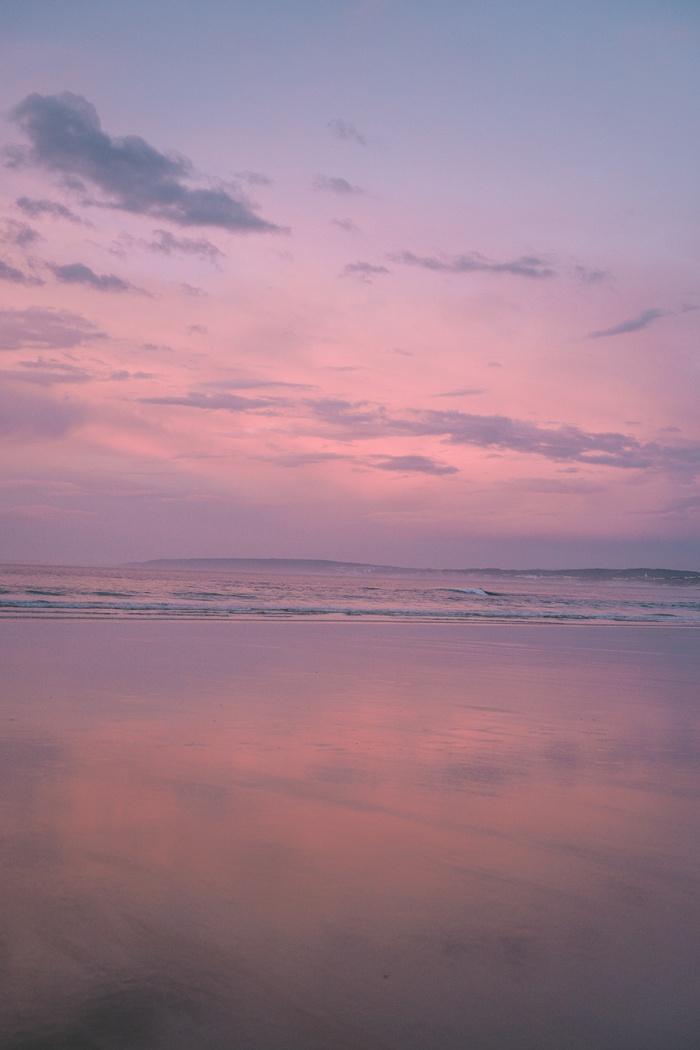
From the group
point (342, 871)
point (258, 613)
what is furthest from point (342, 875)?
point (258, 613)

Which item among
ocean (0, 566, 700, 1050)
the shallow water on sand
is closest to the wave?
ocean (0, 566, 700, 1050)

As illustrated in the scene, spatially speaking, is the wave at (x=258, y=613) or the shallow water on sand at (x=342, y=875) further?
the wave at (x=258, y=613)

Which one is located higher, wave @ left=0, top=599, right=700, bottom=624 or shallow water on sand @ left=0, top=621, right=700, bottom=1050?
shallow water on sand @ left=0, top=621, right=700, bottom=1050

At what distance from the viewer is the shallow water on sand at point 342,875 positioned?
254 centimetres

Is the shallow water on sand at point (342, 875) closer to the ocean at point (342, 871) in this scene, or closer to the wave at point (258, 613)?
the ocean at point (342, 871)

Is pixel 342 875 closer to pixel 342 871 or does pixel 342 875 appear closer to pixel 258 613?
pixel 342 871

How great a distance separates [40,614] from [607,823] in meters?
18.9

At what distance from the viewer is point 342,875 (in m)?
3.63

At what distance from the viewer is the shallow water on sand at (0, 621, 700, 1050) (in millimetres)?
2539

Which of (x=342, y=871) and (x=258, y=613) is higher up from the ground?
(x=342, y=871)

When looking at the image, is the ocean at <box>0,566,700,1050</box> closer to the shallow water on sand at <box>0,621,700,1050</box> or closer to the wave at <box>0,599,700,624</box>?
the shallow water on sand at <box>0,621,700,1050</box>

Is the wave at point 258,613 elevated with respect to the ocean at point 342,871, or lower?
lower

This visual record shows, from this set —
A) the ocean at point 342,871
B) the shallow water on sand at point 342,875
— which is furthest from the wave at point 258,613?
the shallow water on sand at point 342,875

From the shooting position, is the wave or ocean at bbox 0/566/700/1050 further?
the wave
